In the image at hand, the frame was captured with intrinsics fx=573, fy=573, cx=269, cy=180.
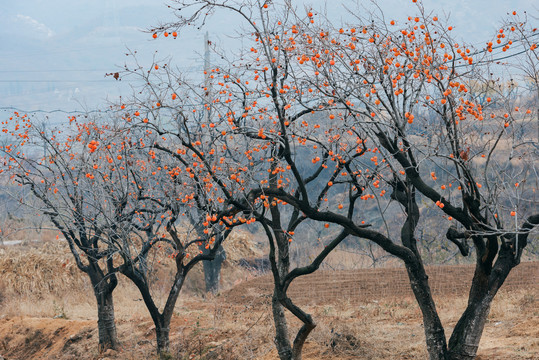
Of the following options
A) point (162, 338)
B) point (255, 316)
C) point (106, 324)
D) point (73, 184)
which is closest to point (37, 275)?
point (106, 324)

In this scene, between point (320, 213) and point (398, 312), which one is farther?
point (398, 312)

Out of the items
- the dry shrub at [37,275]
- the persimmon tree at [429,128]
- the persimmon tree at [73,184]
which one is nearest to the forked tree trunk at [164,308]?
the persimmon tree at [73,184]

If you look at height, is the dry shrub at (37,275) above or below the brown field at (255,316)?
above

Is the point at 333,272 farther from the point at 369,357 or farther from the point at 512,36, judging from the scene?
the point at 512,36

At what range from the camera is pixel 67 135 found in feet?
43.9

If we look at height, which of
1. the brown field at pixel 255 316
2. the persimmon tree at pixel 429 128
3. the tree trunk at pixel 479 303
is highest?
the persimmon tree at pixel 429 128

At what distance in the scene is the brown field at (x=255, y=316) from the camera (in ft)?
36.7

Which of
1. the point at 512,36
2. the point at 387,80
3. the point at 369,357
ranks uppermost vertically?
the point at 512,36

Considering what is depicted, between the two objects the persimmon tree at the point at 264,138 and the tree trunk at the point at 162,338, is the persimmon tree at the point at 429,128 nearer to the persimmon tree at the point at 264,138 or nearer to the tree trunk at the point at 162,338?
the persimmon tree at the point at 264,138

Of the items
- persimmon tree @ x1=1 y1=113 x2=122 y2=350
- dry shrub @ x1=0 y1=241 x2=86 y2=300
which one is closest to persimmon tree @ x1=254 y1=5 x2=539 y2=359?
persimmon tree @ x1=1 y1=113 x2=122 y2=350

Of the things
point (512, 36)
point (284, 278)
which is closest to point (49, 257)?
point (284, 278)

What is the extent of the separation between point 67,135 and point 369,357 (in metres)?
8.34

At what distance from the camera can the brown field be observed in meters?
11.2

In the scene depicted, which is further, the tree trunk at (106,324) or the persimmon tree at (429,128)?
the tree trunk at (106,324)
